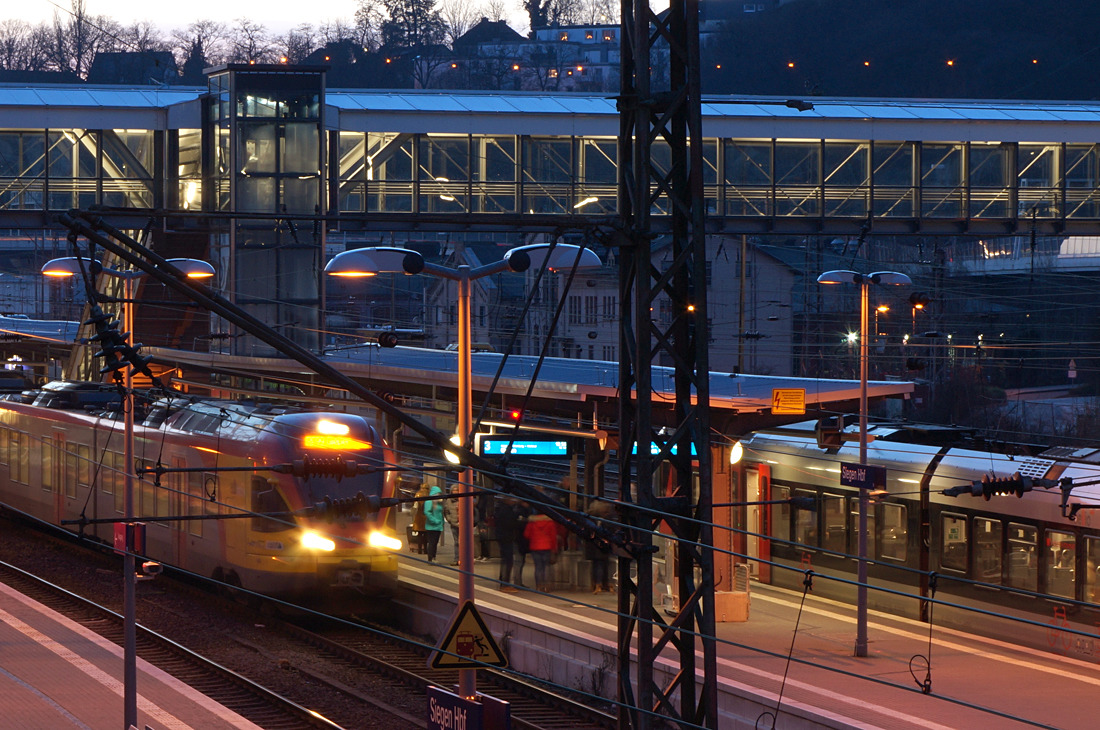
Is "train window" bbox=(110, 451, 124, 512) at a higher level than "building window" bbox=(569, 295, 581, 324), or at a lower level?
lower

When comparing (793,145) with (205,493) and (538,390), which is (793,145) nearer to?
(538,390)

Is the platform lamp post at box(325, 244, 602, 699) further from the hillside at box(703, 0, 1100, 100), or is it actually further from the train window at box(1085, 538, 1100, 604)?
the hillside at box(703, 0, 1100, 100)

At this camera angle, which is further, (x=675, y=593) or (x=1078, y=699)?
(x=675, y=593)

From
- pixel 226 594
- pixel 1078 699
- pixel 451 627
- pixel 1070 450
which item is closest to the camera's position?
pixel 451 627

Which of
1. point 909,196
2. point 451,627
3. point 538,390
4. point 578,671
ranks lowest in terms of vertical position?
point 578,671

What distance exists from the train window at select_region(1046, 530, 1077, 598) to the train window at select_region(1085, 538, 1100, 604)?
183 mm

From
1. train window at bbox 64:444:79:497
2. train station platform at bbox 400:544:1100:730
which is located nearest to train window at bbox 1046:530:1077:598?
train station platform at bbox 400:544:1100:730

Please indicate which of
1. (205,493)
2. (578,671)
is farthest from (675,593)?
(205,493)

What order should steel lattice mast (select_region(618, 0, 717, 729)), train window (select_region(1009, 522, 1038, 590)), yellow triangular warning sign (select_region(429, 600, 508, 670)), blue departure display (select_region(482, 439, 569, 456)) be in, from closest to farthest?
1. steel lattice mast (select_region(618, 0, 717, 729))
2. yellow triangular warning sign (select_region(429, 600, 508, 670))
3. train window (select_region(1009, 522, 1038, 590))
4. blue departure display (select_region(482, 439, 569, 456))

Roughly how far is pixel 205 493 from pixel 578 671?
6.52 meters

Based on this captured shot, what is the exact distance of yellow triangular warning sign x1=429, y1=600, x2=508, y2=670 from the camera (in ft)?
37.6

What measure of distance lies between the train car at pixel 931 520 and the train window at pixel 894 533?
0.02 m

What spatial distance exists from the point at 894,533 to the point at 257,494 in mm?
9848

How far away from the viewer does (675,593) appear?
19.0m
